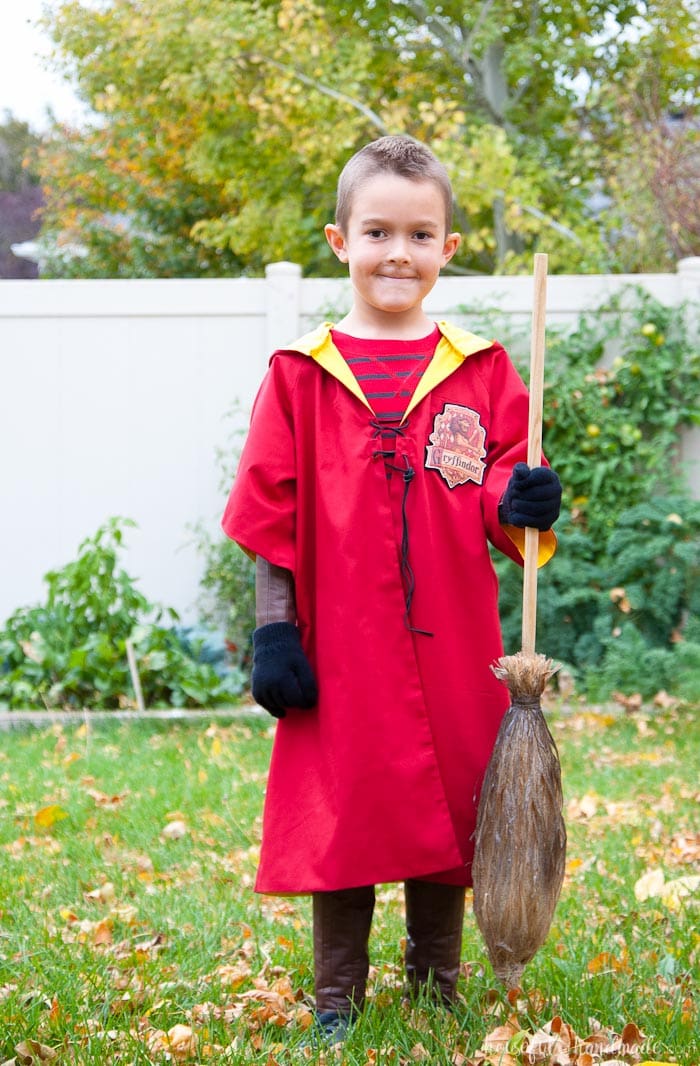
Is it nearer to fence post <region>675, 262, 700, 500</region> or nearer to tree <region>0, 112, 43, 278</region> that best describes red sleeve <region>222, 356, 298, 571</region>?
fence post <region>675, 262, 700, 500</region>

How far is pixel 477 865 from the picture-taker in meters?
2.36

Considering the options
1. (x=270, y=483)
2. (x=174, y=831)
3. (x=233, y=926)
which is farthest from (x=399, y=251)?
(x=174, y=831)

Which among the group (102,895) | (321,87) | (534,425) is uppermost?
(321,87)

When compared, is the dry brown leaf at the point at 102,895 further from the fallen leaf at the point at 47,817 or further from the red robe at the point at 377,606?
the red robe at the point at 377,606

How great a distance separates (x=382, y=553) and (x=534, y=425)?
388 millimetres

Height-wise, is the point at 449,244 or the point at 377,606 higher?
the point at 449,244

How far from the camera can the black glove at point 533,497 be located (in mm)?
2324

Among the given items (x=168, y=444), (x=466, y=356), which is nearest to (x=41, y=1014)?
(x=466, y=356)

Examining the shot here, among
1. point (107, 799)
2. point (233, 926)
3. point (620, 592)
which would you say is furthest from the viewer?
point (620, 592)

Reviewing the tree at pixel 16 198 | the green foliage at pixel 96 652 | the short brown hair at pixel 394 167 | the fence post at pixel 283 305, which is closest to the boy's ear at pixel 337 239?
the short brown hair at pixel 394 167

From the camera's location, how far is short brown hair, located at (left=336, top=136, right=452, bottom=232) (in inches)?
95.0

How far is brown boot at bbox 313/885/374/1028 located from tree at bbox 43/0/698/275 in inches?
272

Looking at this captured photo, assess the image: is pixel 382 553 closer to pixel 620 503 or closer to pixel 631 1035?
pixel 631 1035

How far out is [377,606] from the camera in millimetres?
2416
